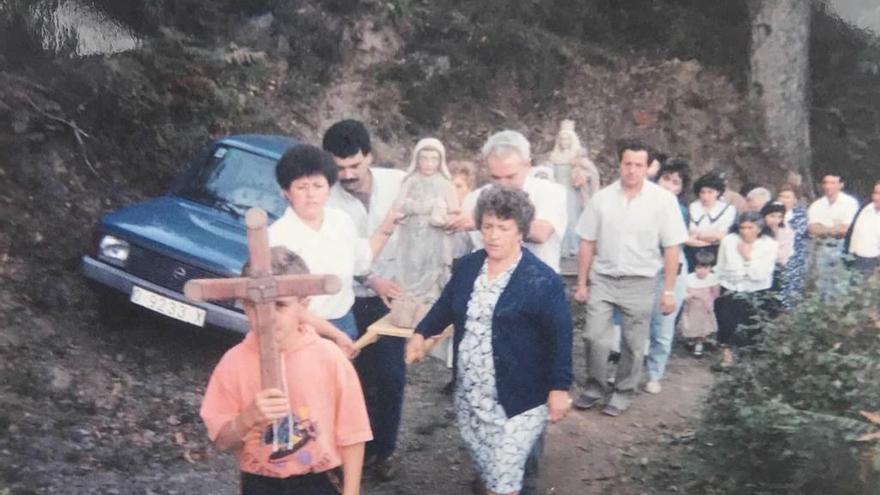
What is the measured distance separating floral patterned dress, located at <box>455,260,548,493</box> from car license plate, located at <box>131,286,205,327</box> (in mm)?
3114

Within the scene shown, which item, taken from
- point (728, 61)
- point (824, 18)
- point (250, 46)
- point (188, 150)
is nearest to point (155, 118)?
point (188, 150)

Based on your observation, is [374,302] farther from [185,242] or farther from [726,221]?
[726,221]

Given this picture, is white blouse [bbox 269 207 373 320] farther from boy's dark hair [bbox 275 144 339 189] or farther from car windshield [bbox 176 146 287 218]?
car windshield [bbox 176 146 287 218]


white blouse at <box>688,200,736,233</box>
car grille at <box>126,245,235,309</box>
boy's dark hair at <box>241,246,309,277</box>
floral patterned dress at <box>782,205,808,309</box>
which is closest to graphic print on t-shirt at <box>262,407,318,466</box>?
boy's dark hair at <box>241,246,309,277</box>

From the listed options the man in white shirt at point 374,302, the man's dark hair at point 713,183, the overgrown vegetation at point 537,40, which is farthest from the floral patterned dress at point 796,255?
the overgrown vegetation at point 537,40

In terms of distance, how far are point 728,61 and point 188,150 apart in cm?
998

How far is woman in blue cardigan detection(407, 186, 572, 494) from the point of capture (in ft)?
13.9

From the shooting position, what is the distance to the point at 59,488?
18.1 feet

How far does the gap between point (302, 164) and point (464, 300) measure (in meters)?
1.00

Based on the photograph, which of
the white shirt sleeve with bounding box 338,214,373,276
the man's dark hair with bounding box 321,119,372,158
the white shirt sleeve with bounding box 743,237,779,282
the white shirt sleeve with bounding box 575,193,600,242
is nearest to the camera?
the white shirt sleeve with bounding box 338,214,373,276

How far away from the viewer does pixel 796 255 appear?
9.36 metres

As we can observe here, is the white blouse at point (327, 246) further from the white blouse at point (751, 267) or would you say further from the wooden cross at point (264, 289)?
the white blouse at point (751, 267)

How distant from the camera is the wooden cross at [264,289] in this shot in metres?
2.68

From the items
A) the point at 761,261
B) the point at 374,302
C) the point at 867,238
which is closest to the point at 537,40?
the point at 867,238
